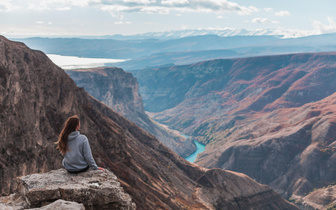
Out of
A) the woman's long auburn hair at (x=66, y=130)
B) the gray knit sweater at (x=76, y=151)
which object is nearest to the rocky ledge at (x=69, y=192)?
the gray knit sweater at (x=76, y=151)

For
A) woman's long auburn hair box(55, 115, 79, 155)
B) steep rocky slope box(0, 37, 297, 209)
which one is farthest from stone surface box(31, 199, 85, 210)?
steep rocky slope box(0, 37, 297, 209)

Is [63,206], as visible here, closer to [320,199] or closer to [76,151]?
[76,151]

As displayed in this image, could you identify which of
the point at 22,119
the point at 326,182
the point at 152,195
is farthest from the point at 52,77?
the point at 326,182

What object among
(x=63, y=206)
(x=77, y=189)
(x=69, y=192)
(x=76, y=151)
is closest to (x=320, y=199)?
(x=76, y=151)

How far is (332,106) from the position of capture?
194375 mm

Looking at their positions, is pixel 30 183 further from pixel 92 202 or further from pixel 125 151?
pixel 125 151

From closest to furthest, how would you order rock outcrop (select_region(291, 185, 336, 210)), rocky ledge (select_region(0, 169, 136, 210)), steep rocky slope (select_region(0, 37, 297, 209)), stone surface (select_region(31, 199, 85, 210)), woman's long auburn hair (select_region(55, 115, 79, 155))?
stone surface (select_region(31, 199, 85, 210)) → rocky ledge (select_region(0, 169, 136, 210)) → woman's long auburn hair (select_region(55, 115, 79, 155)) → steep rocky slope (select_region(0, 37, 297, 209)) → rock outcrop (select_region(291, 185, 336, 210))

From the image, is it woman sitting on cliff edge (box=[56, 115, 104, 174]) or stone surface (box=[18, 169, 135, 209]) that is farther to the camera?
woman sitting on cliff edge (box=[56, 115, 104, 174])

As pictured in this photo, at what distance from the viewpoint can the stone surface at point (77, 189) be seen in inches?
489

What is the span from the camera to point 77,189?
1247 centimetres

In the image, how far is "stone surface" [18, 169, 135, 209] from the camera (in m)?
12.4

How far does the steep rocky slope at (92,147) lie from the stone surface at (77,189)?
30.3 metres

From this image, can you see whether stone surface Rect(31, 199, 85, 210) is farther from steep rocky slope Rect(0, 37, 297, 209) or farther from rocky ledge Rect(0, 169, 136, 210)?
steep rocky slope Rect(0, 37, 297, 209)

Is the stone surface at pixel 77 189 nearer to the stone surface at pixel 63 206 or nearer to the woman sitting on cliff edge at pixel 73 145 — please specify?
the woman sitting on cliff edge at pixel 73 145
